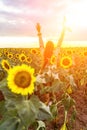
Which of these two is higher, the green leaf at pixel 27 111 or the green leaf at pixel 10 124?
the green leaf at pixel 27 111

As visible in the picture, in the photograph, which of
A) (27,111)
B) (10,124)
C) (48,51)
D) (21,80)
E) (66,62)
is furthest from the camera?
(66,62)

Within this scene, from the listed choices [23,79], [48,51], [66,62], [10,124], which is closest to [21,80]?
[23,79]

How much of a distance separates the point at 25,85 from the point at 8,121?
0.43 meters

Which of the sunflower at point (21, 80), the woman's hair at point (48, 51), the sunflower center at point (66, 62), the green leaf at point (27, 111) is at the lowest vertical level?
the green leaf at point (27, 111)

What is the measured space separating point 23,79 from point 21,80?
22 millimetres

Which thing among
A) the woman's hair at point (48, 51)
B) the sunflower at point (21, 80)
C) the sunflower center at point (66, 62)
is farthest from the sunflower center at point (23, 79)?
the sunflower center at point (66, 62)

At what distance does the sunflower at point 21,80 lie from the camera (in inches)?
118

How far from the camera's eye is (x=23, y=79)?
306cm

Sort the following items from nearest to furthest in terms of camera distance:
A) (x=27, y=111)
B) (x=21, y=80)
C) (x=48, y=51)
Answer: (x=27, y=111)
(x=21, y=80)
(x=48, y=51)

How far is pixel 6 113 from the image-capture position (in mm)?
3207

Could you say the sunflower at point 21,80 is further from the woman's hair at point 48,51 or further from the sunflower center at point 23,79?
the woman's hair at point 48,51

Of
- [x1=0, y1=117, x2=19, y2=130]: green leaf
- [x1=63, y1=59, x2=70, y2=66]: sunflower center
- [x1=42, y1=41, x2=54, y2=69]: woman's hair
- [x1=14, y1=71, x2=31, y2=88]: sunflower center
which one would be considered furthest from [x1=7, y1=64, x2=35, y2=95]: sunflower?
[x1=63, y1=59, x2=70, y2=66]: sunflower center

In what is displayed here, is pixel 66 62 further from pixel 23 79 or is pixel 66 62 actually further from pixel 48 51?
pixel 23 79

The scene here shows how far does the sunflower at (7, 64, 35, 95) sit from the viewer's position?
300cm
